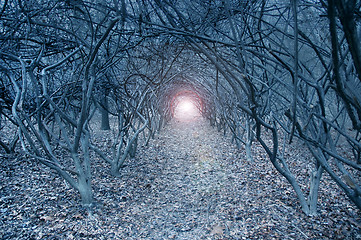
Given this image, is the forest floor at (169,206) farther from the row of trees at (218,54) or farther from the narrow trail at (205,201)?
the row of trees at (218,54)

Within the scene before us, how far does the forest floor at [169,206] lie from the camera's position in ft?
11.4

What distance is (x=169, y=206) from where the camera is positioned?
464 centimetres

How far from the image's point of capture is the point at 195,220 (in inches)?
160

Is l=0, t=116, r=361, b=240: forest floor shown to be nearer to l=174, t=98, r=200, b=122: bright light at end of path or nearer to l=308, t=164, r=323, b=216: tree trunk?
l=308, t=164, r=323, b=216: tree trunk

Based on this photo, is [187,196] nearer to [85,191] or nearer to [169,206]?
[169,206]

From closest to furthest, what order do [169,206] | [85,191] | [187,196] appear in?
[85,191]
[169,206]
[187,196]

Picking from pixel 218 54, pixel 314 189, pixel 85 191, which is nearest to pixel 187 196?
pixel 85 191

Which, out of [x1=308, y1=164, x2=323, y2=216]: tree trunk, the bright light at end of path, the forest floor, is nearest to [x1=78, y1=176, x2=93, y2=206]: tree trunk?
the forest floor

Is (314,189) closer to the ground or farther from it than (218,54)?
closer to the ground

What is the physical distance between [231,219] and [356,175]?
4210 mm

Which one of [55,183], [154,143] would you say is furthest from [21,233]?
[154,143]

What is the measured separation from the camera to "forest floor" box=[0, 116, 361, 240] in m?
3.49

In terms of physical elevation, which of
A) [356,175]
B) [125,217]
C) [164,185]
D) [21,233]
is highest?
[356,175]

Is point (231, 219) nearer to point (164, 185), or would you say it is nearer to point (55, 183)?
point (164, 185)
